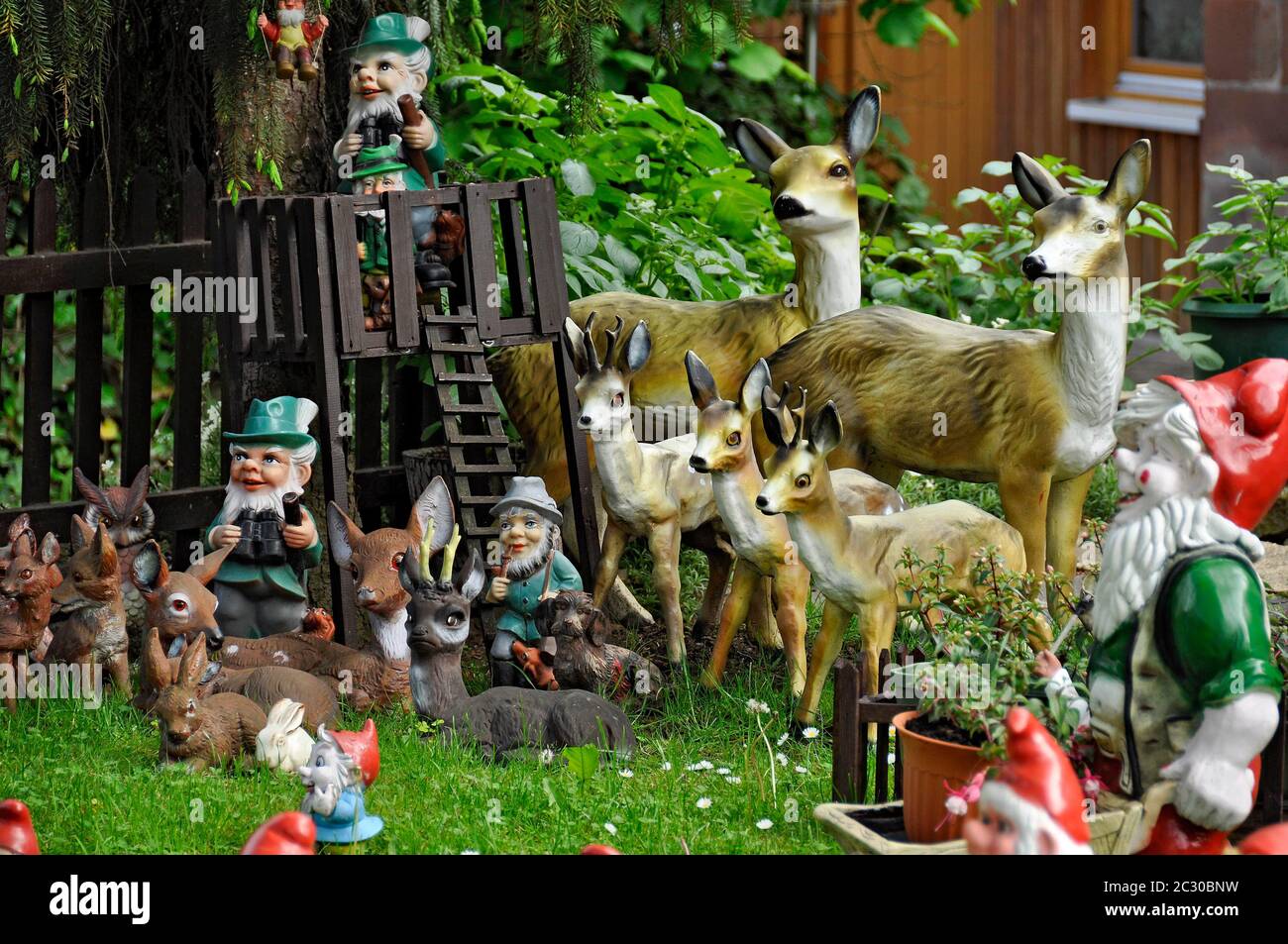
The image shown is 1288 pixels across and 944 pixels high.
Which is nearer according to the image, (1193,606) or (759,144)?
(1193,606)

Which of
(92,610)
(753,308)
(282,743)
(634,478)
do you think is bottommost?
(282,743)

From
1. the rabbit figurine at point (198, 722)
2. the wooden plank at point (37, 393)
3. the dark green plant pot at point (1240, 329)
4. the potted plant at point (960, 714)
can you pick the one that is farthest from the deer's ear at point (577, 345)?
the dark green plant pot at point (1240, 329)

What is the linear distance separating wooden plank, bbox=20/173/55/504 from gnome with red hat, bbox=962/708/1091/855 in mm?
4463

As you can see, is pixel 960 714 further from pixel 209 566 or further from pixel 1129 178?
pixel 209 566

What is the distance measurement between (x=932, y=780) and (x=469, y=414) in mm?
2843

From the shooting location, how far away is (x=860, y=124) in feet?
19.7

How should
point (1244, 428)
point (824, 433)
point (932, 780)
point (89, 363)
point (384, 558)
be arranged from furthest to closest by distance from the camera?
1. point (89, 363)
2. point (384, 558)
3. point (824, 433)
4. point (932, 780)
5. point (1244, 428)

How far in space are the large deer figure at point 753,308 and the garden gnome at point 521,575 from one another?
86 cm

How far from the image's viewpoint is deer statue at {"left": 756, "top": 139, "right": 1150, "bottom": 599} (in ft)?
17.4

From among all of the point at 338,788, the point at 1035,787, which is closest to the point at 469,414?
the point at 338,788

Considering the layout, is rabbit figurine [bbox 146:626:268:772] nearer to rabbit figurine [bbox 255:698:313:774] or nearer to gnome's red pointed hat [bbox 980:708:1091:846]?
rabbit figurine [bbox 255:698:313:774]

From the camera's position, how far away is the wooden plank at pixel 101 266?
238 inches

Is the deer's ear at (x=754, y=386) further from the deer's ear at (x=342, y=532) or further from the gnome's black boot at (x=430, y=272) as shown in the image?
the gnome's black boot at (x=430, y=272)

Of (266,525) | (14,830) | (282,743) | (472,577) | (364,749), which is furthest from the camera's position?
(266,525)
